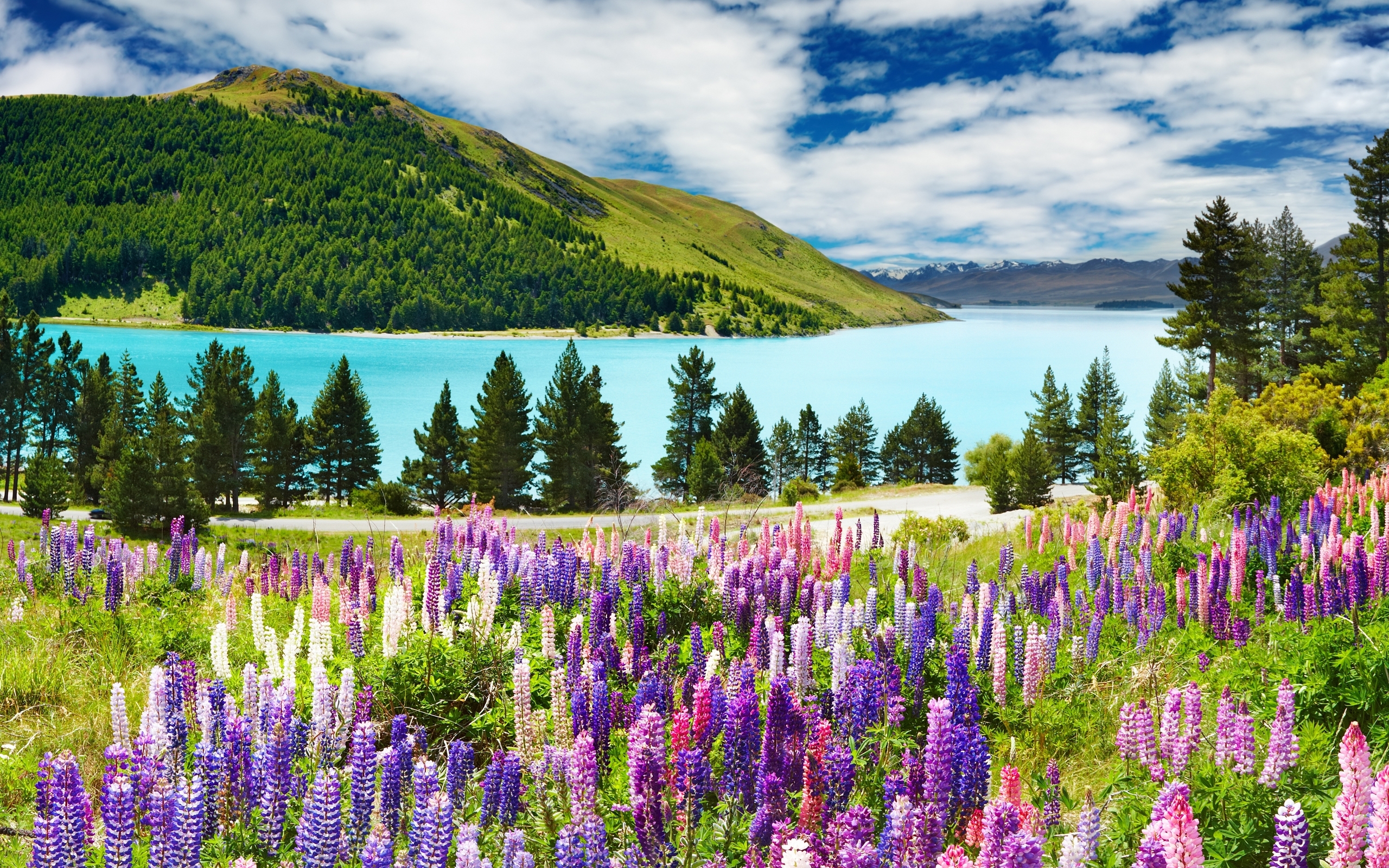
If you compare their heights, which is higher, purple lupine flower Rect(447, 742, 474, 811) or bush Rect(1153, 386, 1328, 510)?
bush Rect(1153, 386, 1328, 510)

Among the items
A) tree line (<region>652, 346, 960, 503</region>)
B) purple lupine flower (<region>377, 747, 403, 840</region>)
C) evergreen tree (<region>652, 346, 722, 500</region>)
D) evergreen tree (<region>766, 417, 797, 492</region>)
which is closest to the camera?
purple lupine flower (<region>377, 747, 403, 840</region>)

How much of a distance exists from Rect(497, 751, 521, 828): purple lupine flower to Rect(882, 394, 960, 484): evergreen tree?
92.4m

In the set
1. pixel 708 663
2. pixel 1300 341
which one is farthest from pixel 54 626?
pixel 1300 341

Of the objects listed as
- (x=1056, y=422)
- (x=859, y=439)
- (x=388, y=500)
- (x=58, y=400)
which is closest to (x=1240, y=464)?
(x=388, y=500)

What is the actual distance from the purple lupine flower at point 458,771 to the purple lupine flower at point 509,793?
1.04ft

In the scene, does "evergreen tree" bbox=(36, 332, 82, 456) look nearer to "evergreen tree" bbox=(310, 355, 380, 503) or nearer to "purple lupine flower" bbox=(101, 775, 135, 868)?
"evergreen tree" bbox=(310, 355, 380, 503)

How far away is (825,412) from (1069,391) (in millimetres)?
43982

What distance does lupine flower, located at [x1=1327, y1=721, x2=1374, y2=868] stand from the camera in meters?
2.54

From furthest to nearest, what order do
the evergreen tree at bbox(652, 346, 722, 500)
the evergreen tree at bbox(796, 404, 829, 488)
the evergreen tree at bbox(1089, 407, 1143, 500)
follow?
the evergreen tree at bbox(796, 404, 829, 488) < the evergreen tree at bbox(652, 346, 722, 500) < the evergreen tree at bbox(1089, 407, 1143, 500)

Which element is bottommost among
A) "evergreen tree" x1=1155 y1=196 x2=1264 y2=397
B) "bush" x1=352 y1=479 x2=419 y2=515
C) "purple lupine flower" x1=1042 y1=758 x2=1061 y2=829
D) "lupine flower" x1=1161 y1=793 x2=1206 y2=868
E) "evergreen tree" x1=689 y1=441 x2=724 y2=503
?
"bush" x1=352 y1=479 x2=419 y2=515

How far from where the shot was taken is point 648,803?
10.3 ft

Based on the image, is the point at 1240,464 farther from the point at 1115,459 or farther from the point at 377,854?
the point at 1115,459

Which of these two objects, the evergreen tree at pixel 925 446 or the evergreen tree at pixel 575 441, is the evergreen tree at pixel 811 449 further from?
the evergreen tree at pixel 575 441

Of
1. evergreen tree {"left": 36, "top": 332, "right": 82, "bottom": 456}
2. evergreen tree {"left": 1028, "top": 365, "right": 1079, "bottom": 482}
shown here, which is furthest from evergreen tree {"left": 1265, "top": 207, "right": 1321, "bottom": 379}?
evergreen tree {"left": 36, "top": 332, "right": 82, "bottom": 456}
